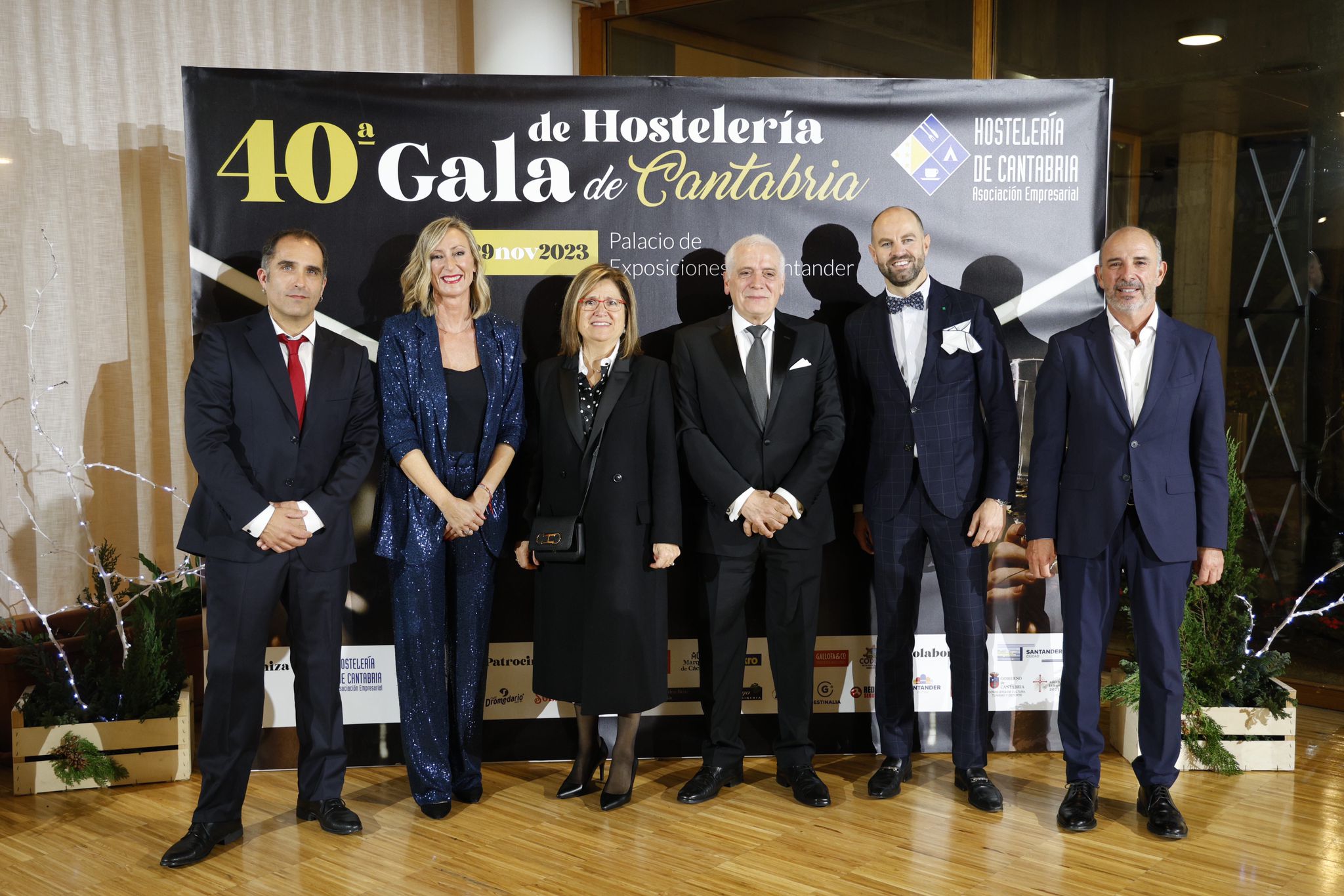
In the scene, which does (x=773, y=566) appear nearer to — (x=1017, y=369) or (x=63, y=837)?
(x=1017, y=369)

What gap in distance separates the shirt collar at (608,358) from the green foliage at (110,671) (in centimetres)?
175

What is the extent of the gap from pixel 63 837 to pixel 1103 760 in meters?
3.42

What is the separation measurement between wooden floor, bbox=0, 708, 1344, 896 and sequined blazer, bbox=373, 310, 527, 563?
0.87m

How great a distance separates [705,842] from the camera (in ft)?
10.9

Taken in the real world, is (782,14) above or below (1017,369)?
above

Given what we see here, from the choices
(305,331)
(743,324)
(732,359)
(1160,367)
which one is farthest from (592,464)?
(1160,367)

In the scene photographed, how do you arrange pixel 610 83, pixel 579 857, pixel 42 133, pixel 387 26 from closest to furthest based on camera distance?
pixel 579 857 → pixel 610 83 → pixel 42 133 → pixel 387 26

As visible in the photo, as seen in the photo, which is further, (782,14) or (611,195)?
(782,14)

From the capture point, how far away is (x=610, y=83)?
3.97 m

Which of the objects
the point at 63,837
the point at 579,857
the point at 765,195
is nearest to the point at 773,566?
the point at 579,857

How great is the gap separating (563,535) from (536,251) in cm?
109

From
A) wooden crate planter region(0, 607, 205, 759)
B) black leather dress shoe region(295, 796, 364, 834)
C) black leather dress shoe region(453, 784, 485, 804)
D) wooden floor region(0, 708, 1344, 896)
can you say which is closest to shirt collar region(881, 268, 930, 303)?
wooden floor region(0, 708, 1344, 896)

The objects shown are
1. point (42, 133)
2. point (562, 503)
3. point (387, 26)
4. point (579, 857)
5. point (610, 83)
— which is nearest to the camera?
point (579, 857)

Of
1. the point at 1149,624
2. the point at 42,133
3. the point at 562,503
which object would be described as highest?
the point at 42,133
